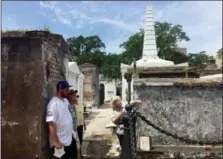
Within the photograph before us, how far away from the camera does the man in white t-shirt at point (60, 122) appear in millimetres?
5020

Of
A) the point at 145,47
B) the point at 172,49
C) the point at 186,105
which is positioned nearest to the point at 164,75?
the point at 186,105

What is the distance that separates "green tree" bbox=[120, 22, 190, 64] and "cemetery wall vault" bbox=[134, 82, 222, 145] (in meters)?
38.8

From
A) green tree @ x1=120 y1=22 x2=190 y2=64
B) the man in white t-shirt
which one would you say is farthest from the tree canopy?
the man in white t-shirt

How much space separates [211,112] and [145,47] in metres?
25.2

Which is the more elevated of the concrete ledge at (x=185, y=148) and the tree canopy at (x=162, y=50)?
the tree canopy at (x=162, y=50)

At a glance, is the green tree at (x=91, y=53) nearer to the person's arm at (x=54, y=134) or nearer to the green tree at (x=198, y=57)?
the green tree at (x=198, y=57)

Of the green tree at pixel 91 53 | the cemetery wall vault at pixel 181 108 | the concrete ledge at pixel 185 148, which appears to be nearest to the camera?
the concrete ledge at pixel 185 148

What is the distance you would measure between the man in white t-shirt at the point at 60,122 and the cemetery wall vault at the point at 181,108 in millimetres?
6549

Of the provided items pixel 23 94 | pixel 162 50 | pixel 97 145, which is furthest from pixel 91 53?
pixel 23 94

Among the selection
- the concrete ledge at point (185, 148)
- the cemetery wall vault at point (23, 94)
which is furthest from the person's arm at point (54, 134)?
the concrete ledge at point (185, 148)

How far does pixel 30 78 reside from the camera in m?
5.08

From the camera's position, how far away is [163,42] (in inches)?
2007

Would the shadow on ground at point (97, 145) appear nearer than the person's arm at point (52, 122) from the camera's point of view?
No

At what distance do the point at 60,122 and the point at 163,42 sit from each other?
4672 cm
